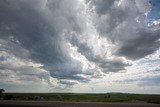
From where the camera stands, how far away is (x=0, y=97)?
86.3 m
